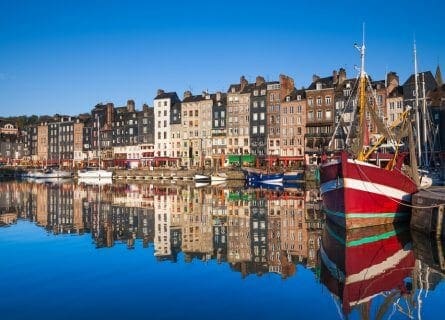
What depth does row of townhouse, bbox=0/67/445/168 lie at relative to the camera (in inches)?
3098

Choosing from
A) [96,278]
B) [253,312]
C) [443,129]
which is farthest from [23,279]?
[443,129]

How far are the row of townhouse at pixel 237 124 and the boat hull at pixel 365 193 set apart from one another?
4106cm

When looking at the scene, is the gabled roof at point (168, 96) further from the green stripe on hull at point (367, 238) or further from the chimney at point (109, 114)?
the green stripe on hull at point (367, 238)

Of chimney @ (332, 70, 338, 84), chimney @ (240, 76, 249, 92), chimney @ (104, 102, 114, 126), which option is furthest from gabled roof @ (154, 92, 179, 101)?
chimney @ (332, 70, 338, 84)

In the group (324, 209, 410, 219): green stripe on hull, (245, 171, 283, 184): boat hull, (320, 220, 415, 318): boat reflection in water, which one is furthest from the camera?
(245, 171, 283, 184): boat hull

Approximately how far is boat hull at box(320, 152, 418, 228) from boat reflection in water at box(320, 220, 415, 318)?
27.9 inches

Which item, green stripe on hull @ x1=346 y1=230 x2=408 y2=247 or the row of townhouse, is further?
the row of townhouse

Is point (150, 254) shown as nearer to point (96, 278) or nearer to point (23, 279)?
point (96, 278)

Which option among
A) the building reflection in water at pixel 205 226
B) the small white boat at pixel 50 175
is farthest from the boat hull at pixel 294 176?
the small white boat at pixel 50 175

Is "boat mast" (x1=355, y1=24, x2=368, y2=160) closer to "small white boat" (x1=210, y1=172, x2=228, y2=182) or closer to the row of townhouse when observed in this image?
the row of townhouse

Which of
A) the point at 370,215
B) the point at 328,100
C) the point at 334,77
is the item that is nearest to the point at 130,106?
the point at 328,100

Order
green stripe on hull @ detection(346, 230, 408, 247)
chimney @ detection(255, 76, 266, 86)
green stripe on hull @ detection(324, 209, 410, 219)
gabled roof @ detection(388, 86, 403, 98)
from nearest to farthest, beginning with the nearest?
1. green stripe on hull @ detection(346, 230, 408, 247)
2. green stripe on hull @ detection(324, 209, 410, 219)
3. gabled roof @ detection(388, 86, 403, 98)
4. chimney @ detection(255, 76, 266, 86)

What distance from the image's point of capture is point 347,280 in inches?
576

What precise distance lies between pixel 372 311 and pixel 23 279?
10791 millimetres
